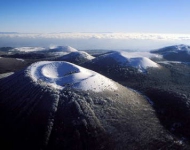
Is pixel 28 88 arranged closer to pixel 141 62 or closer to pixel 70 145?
pixel 70 145

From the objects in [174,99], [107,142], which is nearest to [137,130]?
[107,142]

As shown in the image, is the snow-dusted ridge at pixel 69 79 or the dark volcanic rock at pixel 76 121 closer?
the dark volcanic rock at pixel 76 121

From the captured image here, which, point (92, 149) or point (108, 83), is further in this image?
point (108, 83)

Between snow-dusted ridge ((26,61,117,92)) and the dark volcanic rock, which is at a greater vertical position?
snow-dusted ridge ((26,61,117,92))

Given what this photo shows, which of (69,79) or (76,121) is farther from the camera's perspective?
(69,79)

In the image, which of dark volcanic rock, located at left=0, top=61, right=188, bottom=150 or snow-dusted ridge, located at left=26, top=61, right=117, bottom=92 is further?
snow-dusted ridge, located at left=26, top=61, right=117, bottom=92
